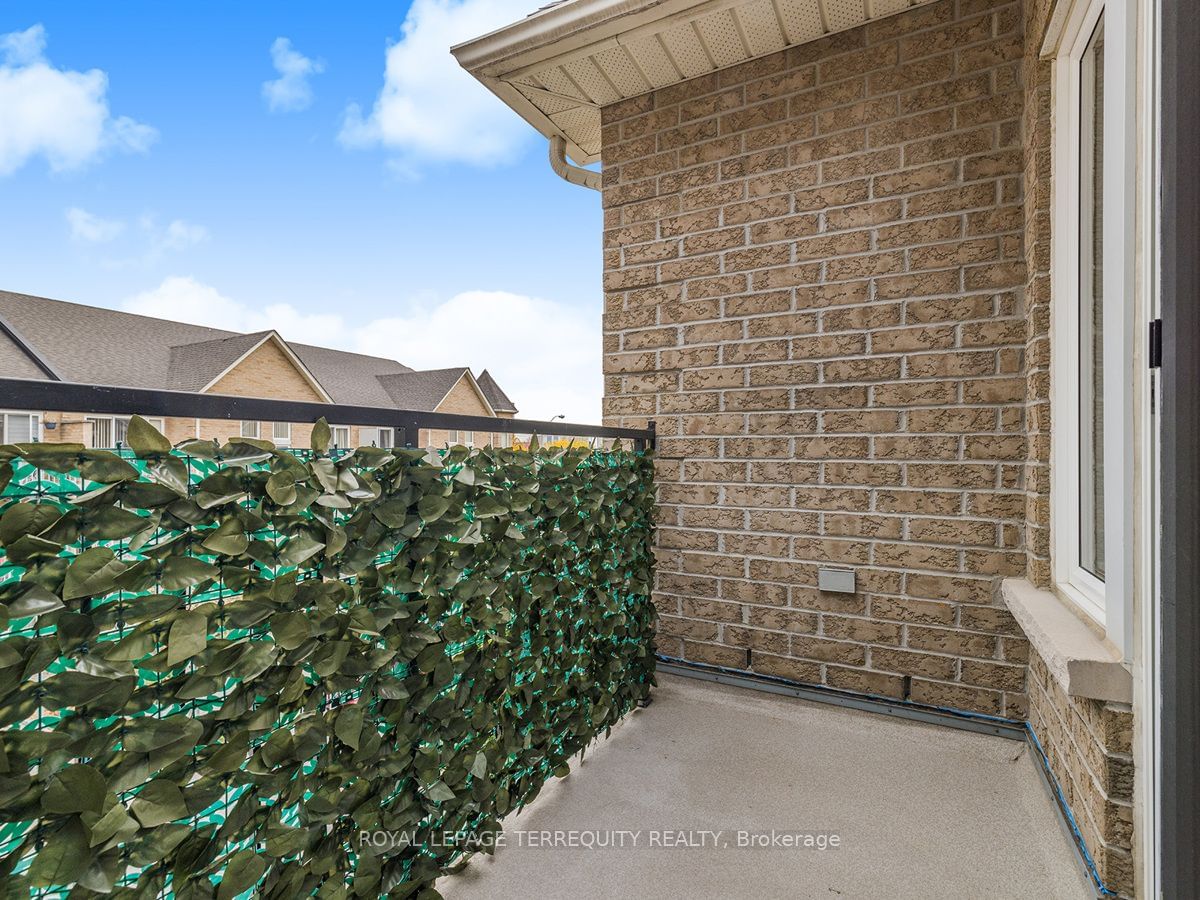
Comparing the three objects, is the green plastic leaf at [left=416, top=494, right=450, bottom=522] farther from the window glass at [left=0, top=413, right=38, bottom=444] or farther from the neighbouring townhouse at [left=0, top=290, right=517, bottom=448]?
the neighbouring townhouse at [left=0, top=290, right=517, bottom=448]

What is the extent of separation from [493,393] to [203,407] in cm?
2421

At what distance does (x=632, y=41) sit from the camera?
2492mm

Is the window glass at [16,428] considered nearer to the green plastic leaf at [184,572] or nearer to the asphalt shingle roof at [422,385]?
the green plastic leaf at [184,572]

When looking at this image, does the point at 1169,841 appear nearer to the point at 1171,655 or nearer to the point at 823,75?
the point at 1171,655

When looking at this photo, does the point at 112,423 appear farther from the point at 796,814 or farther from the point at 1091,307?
the point at 1091,307

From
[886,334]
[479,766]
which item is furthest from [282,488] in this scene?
[886,334]

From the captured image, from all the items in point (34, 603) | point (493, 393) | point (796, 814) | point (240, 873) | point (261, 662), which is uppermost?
point (493, 393)

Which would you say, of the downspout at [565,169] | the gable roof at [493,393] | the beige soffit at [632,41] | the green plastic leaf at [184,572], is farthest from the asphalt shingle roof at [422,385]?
the green plastic leaf at [184,572]

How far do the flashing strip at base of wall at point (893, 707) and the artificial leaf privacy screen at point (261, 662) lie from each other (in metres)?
1.16

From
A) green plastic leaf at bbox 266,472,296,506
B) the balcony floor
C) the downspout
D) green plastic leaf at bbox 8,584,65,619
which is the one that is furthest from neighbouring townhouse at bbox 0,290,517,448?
green plastic leaf at bbox 8,584,65,619

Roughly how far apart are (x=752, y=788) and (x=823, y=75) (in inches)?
106

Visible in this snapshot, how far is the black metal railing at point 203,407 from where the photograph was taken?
75 cm

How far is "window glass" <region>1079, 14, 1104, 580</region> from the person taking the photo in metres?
1.61

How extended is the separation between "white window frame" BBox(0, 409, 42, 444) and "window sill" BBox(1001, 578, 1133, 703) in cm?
184
